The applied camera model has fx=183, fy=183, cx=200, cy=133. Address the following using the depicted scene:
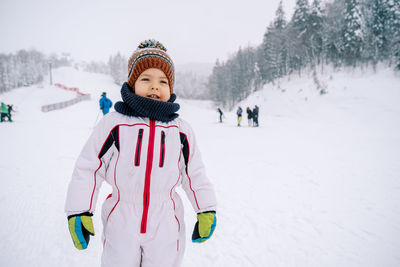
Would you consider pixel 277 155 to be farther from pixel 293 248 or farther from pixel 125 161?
pixel 125 161

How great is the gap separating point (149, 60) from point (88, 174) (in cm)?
103

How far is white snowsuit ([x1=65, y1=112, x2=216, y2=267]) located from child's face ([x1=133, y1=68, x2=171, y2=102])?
233 mm

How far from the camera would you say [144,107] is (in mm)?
1385

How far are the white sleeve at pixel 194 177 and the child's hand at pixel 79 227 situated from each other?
787mm

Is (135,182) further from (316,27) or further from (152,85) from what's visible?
(316,27)

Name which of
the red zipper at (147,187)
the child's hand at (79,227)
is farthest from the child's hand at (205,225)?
the child's hand at (79,227)

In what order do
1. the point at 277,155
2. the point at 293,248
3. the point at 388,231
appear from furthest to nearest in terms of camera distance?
the point at 277,155
the point at 388,231
the point at 293,248

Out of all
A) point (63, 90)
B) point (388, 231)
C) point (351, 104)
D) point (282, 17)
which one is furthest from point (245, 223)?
point (63, 90)

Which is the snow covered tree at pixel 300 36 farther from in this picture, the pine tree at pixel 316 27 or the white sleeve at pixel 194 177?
the white sleeve at pixel 194 177

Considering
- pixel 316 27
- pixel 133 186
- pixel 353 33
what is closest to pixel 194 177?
pixel 133 186

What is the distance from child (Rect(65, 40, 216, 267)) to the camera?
133 centimetres

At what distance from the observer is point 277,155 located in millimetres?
7668

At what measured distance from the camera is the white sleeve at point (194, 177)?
5.14ft

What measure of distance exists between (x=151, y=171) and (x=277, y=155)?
23.9 ft
